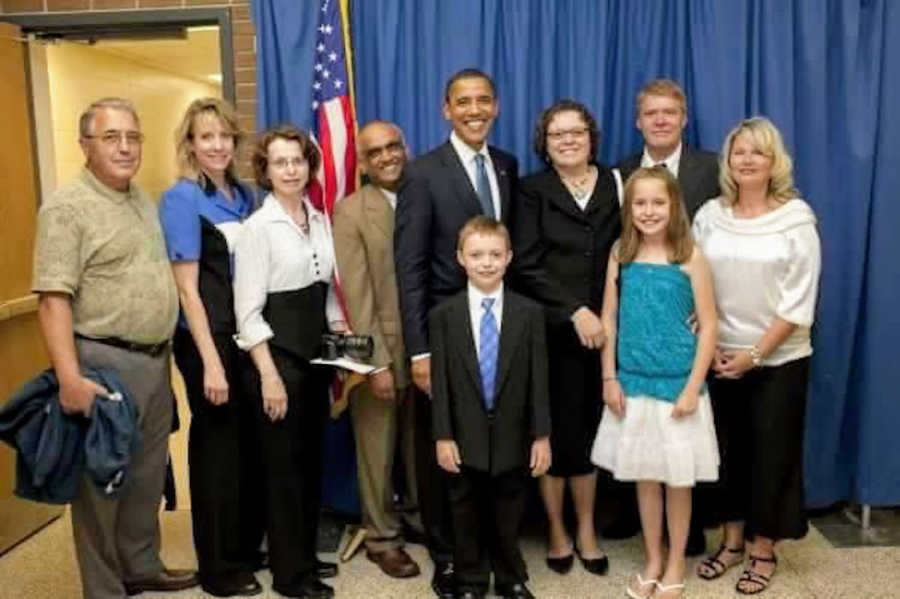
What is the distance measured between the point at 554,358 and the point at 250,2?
1.75m

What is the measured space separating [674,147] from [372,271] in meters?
1.10

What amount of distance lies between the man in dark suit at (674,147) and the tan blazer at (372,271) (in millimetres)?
846

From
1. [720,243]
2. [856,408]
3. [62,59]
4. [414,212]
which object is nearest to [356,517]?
[414,212]

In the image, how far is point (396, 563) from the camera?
9.32 ft

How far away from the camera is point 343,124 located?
3.00 metres

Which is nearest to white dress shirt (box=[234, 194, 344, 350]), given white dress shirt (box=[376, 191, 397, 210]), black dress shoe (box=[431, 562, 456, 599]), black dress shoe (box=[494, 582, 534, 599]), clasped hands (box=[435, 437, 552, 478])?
white dress shirt (box=[376, 191, 397, 210])

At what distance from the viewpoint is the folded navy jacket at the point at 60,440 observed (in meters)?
2.25

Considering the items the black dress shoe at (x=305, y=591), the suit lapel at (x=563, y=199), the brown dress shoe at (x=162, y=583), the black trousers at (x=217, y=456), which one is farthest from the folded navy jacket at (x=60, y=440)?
the suit lapel at (x=563, y=199)

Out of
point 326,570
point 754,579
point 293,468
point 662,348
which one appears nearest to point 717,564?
point 754,579

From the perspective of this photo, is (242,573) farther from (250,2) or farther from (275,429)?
(250,2)

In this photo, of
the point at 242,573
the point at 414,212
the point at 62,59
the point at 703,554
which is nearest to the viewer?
the point at 414,212

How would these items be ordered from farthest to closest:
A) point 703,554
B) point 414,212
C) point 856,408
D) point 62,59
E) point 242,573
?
point 62,59 → point 856,408 → point 703,554 → point 242,573 → point 414,212

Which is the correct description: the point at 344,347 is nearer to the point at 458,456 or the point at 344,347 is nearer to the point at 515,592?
the point at 458,456

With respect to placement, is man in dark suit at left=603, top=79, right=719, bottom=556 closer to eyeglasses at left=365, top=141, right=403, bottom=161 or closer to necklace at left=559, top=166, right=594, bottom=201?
necklace at left=559, top=166, right=594, bottom=201
